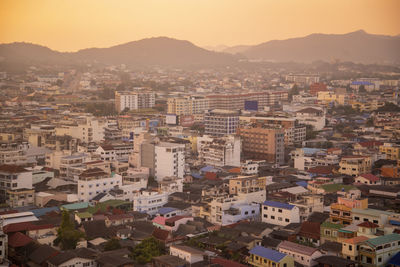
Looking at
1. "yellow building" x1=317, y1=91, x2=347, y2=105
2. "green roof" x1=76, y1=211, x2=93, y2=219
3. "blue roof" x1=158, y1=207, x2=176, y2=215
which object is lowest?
"blue roof" x1=158, y1=207, x2=176, y2=215

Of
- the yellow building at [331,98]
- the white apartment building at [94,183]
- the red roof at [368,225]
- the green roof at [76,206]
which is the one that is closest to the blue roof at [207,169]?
the white apartment building at [94,183]

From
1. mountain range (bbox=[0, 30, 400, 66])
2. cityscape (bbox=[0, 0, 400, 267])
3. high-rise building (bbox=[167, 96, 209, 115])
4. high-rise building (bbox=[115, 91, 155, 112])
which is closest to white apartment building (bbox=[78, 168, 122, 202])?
cityscape (bbox=[0, 0, 400, 267])

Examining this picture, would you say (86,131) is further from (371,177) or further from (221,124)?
(371,177)

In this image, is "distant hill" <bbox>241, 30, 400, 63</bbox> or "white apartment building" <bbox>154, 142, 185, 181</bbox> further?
"distant hill" <bbox>241, 30, 400, 63</bbox>

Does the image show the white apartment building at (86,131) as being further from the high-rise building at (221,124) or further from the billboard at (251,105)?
the billboard at (251,105)

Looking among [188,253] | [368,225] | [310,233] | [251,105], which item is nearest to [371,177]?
[310,233]

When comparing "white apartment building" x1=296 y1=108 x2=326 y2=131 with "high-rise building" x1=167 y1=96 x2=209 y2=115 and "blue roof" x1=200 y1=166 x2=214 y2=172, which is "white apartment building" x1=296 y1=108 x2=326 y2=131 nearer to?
"high-rise building" x1=167 y1=96 x2=209 y2=115

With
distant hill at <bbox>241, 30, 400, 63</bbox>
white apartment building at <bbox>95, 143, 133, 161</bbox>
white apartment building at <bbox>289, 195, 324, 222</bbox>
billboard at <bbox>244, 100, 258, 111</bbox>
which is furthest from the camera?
distant hill at <bbox>241, 30, 400, 63</bbox>
